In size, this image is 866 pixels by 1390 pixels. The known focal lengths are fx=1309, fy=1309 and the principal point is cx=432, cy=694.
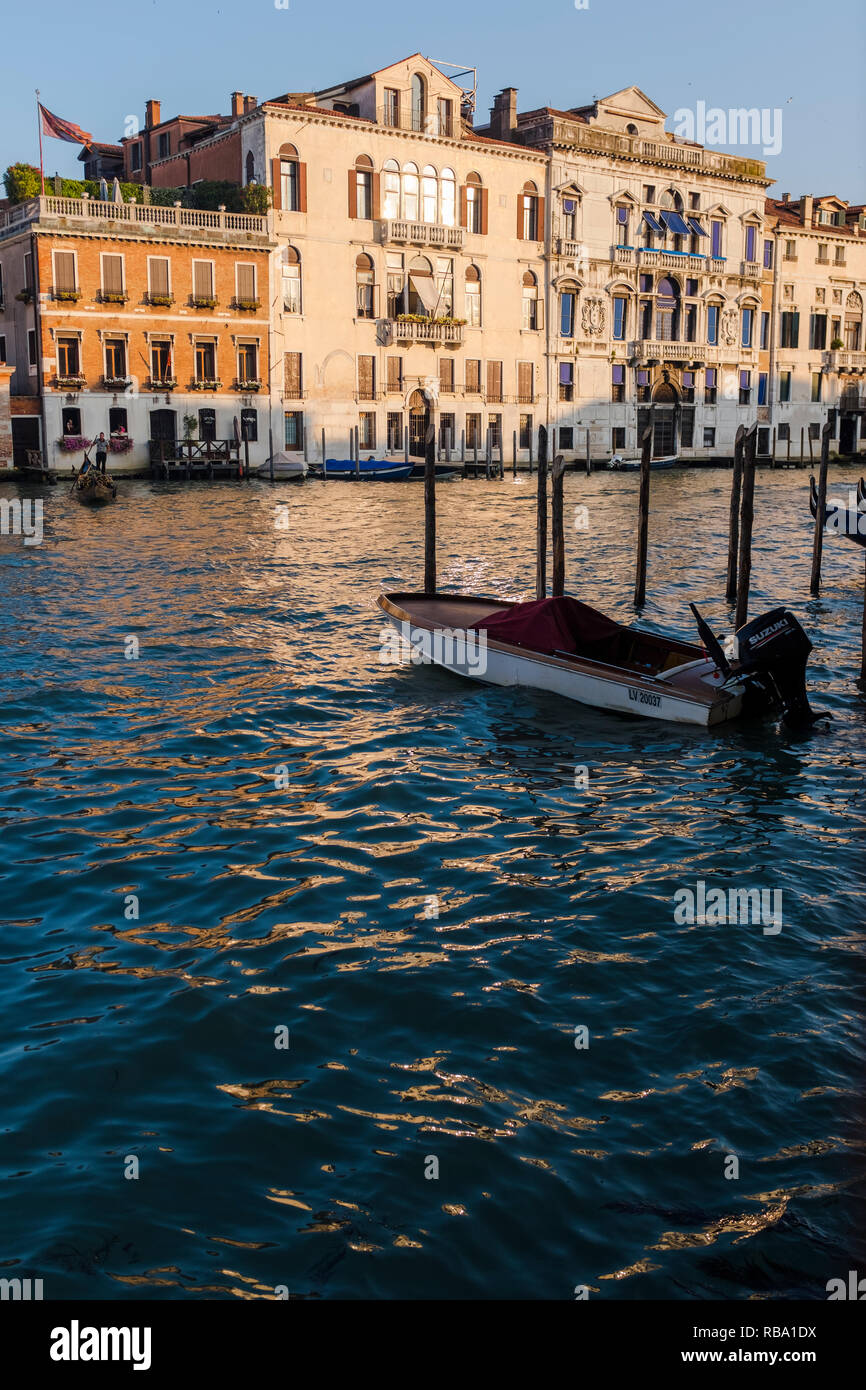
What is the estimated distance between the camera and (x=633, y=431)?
52.4 metres

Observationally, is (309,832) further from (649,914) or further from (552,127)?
(552,127)

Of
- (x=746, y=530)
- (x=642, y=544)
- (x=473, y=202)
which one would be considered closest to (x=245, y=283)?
(x=473, y=202)

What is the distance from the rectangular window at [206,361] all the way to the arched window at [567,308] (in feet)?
50.5

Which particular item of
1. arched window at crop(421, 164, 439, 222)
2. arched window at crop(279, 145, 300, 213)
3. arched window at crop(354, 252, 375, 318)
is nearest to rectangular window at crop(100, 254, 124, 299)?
arched window at crop(279, 145, 300, 213)

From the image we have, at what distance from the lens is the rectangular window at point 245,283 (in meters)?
40.4

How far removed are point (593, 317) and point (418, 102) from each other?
426 inches

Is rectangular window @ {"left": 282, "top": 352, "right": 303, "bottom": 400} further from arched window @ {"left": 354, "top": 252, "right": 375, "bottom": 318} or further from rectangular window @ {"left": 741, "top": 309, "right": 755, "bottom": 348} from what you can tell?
rectangular window @ {"left": 741, "top": 309, "right": 755, "bottom": 348}

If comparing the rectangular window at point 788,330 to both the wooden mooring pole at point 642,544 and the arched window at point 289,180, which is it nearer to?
the arched window at point 289,180

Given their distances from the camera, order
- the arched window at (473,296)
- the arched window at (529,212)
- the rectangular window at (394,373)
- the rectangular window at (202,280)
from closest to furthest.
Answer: the rectangular window at (202,280)
the rectangular window at (394,373)
the arched window at (473,296)
the arched window at (529,212)

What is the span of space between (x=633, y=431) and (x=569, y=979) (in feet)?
158

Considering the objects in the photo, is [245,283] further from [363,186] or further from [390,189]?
[390,189]

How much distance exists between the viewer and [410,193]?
4428cm

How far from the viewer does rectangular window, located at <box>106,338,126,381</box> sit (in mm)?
38219

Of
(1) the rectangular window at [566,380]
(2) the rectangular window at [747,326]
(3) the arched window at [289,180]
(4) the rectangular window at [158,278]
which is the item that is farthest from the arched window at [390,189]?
(2) the rectangular window at [747,326]
